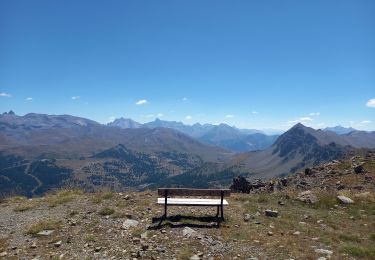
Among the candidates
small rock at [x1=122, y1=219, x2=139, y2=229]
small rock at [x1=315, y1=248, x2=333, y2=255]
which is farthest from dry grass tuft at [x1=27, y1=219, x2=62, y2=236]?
small rock at [x1=315, y1=248, x2=333, y2=255]

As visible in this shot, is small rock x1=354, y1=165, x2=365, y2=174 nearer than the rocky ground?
No

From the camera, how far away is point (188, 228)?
15797 mm

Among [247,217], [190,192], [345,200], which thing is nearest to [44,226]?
[190,192]

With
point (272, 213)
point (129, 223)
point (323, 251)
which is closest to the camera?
point (323, 251)

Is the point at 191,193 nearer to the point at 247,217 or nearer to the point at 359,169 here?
the point at 247,217

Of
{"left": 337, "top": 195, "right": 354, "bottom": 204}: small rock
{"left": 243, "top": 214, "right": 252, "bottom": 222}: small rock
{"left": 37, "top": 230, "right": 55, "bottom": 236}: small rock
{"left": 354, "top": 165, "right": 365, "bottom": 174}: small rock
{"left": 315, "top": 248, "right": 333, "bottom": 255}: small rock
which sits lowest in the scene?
{"left": 37, "top": 230, "right": 55, "bottom": 236}: small rock

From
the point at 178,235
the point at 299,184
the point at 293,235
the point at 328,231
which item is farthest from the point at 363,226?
the point at 299,184

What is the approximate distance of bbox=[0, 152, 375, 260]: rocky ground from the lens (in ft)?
43.6

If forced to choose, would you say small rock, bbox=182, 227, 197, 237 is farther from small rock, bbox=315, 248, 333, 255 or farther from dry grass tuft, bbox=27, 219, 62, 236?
dry grass tuft, bbox=27, 219, 62, 236

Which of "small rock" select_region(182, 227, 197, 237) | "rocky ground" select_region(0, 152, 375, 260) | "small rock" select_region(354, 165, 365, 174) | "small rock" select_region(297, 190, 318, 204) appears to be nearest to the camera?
"rocky ground" select_region(0, 152, 375, 260)

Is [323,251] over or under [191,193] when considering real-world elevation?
under

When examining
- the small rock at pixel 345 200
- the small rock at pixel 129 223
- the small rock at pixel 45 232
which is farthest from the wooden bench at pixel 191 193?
the small rock at pixel 345 200

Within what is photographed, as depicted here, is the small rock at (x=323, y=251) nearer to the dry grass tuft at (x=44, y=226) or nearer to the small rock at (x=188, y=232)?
the small rock at (x=188, y=232)

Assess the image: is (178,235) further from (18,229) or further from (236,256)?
(18,229)
